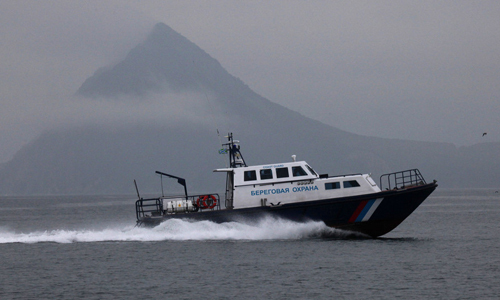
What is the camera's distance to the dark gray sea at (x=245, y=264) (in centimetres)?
2008

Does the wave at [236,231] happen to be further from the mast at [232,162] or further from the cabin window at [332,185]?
the cabin window at [332,185]

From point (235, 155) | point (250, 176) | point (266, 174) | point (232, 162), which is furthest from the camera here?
point (232, 162)

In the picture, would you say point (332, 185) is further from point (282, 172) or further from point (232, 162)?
point (232, 162)

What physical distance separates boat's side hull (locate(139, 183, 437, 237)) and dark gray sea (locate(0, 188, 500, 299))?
1.58ft

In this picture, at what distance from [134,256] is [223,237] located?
4.06 metres

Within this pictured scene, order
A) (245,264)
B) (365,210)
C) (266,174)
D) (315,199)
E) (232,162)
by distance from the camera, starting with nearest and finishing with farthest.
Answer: (245,264) < (365,210) < (315,199) < (266,174) < (232,162)

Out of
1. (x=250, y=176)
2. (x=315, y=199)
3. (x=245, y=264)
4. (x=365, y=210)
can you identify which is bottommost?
(x=245, y=264)

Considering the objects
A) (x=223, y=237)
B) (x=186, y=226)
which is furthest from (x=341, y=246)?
(x=186, y=226)

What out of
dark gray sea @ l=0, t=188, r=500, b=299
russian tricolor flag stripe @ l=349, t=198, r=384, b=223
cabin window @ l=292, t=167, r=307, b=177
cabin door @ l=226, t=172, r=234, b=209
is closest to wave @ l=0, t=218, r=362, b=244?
dark gray sea @ l=0, t=188, r=500, b=299

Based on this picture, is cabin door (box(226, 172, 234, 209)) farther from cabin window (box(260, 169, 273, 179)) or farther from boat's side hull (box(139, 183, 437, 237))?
cabin window (box(260, 169, 273, 179))

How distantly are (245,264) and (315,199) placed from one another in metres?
5.10

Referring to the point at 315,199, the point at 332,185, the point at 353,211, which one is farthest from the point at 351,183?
the point at 315,199

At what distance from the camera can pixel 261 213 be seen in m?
27.3

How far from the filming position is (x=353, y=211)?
27.1 m
